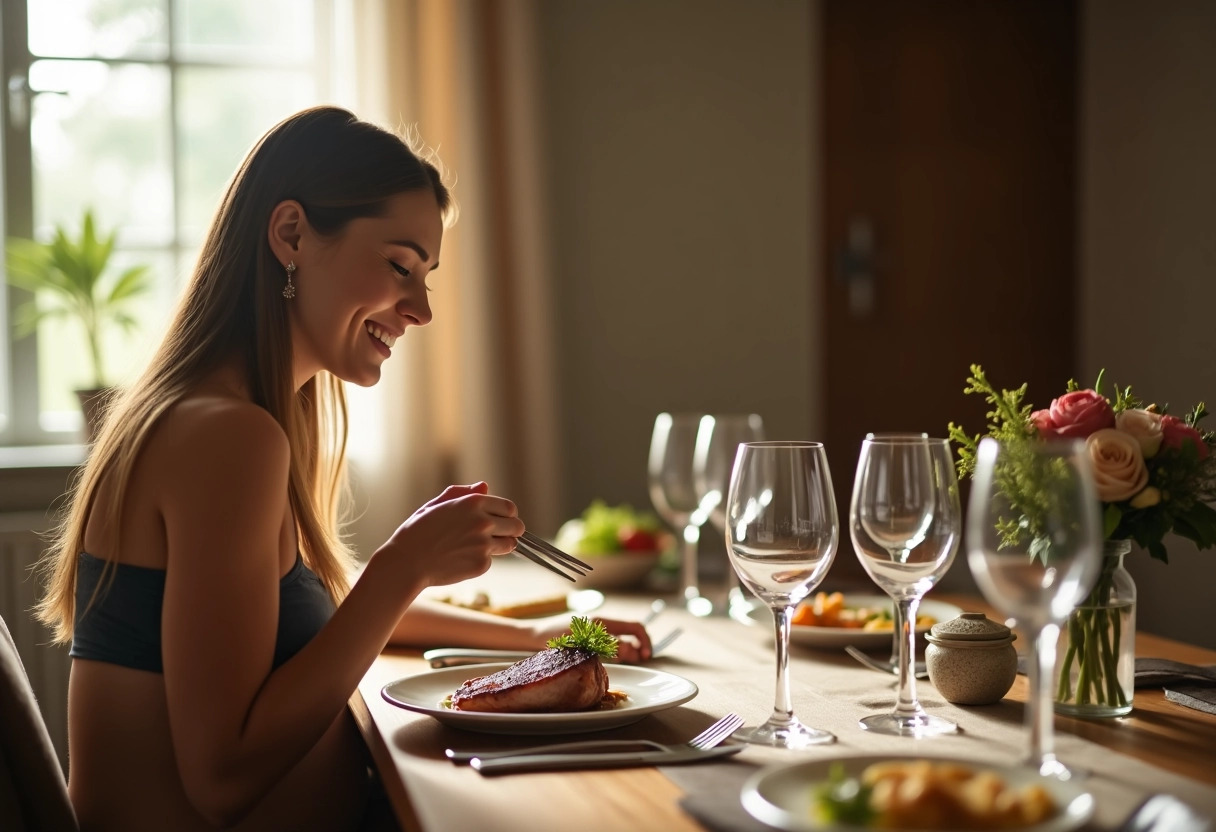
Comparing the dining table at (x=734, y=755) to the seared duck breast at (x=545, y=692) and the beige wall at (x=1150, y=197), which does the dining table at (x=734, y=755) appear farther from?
the beige wall at (x=1150, y=197)

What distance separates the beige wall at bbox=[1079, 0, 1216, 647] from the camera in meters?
3.87

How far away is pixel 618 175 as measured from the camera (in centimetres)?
379

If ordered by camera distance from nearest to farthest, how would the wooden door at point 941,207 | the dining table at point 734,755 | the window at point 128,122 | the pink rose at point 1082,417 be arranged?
the dining table at point 734,755 < the pink rose at point 1082,417 < the window at point 128,122 < the wooden door at point 941,207

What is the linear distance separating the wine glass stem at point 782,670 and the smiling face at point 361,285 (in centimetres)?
67

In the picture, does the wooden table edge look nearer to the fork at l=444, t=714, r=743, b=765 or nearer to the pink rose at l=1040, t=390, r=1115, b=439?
the fork at l=444, t=714, r=743, b=765

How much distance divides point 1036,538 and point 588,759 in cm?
45

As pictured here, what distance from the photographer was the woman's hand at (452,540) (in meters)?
1.32

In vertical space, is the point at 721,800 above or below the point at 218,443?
below

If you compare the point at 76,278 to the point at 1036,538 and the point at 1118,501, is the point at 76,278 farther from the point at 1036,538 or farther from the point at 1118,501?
the point at 1036,538

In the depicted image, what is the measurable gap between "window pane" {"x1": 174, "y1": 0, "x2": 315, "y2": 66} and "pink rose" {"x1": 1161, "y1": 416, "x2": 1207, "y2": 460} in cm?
291

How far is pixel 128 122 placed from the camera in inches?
137

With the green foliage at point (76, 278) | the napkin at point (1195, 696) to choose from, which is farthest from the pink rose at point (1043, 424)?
the green foliage at point (76, 278)

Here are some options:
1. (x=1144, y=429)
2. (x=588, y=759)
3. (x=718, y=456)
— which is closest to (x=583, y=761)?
(x=588, y=759)

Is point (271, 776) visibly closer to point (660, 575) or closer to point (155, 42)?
point (660, 575)
